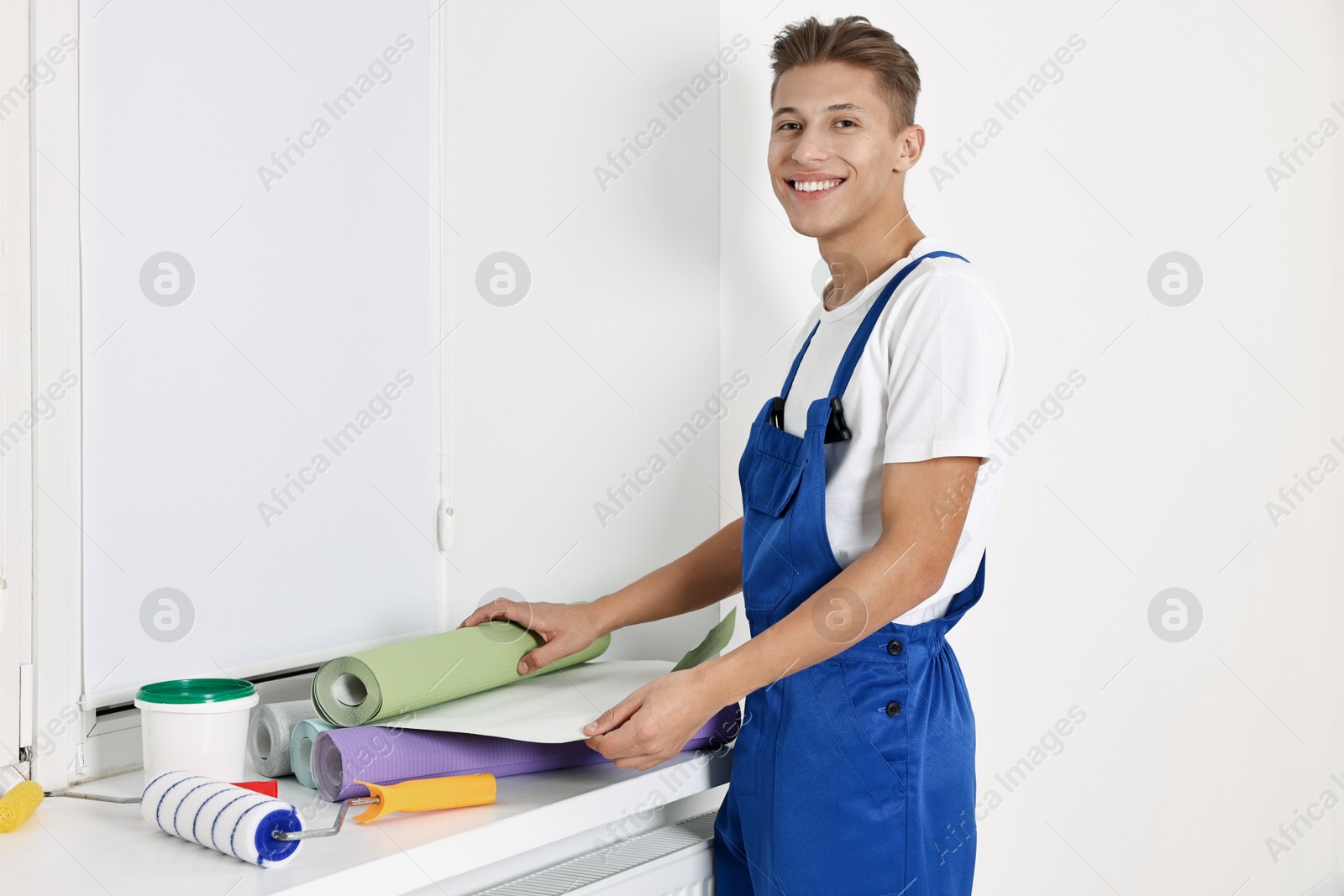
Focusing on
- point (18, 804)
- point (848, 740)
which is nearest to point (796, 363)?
point (848, 740)

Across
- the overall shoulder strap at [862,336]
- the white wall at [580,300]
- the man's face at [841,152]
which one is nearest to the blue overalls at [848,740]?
the overall shoulder strap at [862,336]

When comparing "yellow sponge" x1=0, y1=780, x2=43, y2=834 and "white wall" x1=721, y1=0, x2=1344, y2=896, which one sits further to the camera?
"white wall" x1=721, y1=0, x2=1344, y2=896

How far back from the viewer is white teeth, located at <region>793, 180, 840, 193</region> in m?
1.12

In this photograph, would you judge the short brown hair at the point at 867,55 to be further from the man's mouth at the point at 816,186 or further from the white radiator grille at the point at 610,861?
the white radiator grille at the point at 610,861

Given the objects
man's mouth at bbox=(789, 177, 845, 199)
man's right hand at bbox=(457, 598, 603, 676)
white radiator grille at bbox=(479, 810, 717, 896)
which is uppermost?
man's mouth at bbox=(789, 177, 845, 199)

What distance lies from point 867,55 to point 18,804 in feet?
3.44

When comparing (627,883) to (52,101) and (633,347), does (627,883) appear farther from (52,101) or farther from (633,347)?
(52,101)

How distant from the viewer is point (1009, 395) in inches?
40.4

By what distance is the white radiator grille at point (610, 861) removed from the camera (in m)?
1.09

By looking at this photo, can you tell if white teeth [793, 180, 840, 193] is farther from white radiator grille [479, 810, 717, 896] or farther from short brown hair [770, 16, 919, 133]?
white radiator grille [479, 810, 717, 896]

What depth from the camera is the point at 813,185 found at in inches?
44.3

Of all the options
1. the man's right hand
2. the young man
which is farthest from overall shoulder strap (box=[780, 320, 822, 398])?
the man's right hand

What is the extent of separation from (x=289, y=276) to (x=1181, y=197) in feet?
4.41

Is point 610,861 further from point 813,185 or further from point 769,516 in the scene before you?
point 813,185
